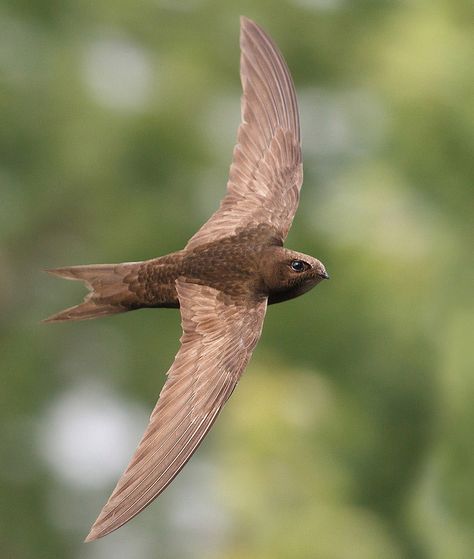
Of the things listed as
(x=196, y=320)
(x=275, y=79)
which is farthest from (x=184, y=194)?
(x=196, y=320)

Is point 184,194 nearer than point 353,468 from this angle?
No

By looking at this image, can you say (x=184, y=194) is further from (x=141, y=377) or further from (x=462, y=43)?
(x=462, y=43)

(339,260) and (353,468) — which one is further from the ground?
(339,260)

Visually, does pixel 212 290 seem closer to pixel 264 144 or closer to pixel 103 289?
pixel 103 289

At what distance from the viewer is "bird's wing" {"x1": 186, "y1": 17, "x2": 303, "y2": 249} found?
180 inches

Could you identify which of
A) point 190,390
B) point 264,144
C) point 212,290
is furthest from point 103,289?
point 264,144

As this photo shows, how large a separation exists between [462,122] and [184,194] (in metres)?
3.14

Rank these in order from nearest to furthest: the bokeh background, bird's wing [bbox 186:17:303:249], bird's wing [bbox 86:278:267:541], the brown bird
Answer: bird's wing [bbox 86:278:267:541]
the brown bird
bird's wing [bbox 186:17:303:249]
the bokeh background

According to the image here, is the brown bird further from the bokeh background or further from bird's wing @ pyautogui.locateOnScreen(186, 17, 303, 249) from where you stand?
the bokeh background

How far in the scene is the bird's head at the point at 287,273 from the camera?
403 cm

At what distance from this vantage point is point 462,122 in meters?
10.5

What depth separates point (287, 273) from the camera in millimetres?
4031

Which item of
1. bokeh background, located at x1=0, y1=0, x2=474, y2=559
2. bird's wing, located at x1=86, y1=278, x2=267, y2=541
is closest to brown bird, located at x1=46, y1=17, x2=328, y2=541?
bird's wing, located at x1=86, y1=278, x2=267, y2=541

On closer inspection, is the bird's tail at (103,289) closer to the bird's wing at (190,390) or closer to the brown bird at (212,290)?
the brown bird at (212,290)
